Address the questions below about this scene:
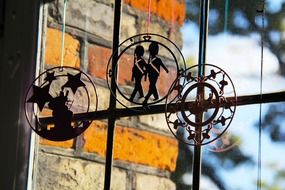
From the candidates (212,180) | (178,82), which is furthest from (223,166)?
(178,82)

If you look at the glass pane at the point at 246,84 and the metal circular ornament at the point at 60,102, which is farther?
the metal circular ornament at the point at 60,102

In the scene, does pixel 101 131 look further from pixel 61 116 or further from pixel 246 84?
pixel 246 84

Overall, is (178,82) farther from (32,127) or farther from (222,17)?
(32,127)


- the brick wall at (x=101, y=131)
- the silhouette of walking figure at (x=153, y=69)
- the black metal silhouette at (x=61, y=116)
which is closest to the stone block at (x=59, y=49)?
the brick wall at (x=101, y=131)

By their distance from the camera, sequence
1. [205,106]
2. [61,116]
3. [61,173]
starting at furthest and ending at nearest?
[61,173] < [61,116] < [205,106]

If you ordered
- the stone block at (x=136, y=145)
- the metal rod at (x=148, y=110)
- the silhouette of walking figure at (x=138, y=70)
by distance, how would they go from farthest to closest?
the stone block at (x=136, y=145) → the silhouette of walking figure at (x=138, y=70) → the metal rod at (x=148, y=110)

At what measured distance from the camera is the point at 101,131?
1.02 metres

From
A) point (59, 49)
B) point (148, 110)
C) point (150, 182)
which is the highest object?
point (59, 49)

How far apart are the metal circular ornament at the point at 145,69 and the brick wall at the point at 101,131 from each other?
0.19 feet

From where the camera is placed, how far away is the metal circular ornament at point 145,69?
89cm

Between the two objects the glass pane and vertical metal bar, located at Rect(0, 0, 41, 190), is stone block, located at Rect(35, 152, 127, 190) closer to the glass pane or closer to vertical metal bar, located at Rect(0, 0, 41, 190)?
vertical metal bar, located at Rect(0, 0, 41, 190)

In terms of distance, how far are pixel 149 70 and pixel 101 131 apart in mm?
177

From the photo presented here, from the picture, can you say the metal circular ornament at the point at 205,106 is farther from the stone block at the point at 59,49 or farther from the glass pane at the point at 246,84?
the stone block at the point at 59,49

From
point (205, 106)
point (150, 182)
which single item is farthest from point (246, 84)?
point (150, 182)
